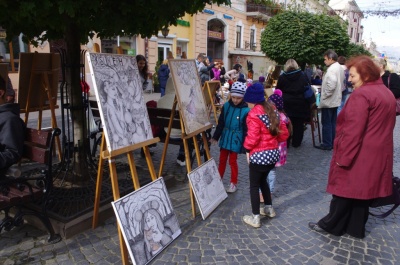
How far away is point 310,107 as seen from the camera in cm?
653

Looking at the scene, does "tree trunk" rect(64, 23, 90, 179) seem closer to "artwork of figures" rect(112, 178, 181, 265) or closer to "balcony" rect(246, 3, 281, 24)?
"artwork of figures" rect(112, 178, 181, 265)

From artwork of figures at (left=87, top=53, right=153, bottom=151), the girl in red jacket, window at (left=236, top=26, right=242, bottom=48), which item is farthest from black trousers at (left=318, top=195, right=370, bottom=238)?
window at (left=236, top=26, right=242, bottom=48)

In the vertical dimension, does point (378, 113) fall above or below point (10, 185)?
above

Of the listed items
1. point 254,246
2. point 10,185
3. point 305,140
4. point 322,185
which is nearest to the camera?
point 10,185

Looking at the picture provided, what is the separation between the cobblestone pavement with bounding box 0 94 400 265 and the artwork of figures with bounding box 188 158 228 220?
3.9 inches

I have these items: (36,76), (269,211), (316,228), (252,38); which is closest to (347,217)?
(316,228)

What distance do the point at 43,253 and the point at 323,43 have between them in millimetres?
13962

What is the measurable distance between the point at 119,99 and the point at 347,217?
2.46m

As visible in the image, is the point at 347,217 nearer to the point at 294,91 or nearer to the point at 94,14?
the point at 94,14

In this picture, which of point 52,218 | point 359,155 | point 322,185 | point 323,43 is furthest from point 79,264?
point 323,43

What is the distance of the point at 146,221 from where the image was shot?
2.65 metres

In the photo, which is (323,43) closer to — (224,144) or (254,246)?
(224,144)

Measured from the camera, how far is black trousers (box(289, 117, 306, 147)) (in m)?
6.53

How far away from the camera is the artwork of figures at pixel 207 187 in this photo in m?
3.40
